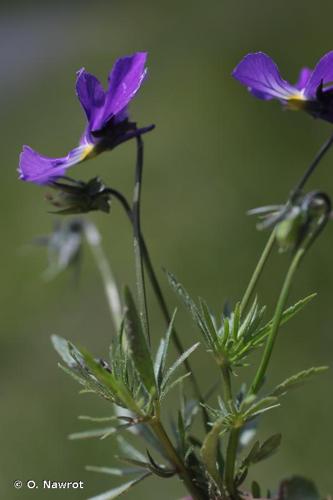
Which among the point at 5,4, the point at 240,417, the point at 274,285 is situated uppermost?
the point at 5,4

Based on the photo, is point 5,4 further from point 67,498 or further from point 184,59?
point 67,498

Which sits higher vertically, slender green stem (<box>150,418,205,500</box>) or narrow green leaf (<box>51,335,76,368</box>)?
narrow green leaf (<box>51,335,76,368</box>)

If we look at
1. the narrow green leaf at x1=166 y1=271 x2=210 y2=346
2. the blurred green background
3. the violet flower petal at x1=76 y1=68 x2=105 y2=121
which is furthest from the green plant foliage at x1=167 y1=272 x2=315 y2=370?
the blurred green background

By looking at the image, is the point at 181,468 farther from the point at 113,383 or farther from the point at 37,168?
the point at 37,168

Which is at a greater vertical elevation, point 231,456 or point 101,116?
point 101,116

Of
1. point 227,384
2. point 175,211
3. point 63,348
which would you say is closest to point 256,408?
point 227,384

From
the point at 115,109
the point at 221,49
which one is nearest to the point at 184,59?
the point at 221,49

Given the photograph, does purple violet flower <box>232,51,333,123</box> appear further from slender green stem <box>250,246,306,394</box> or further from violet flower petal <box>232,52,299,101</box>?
slender green stem <box>250,246,306,394</box>
